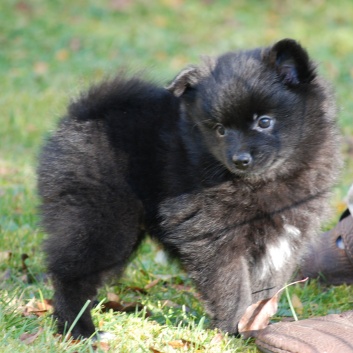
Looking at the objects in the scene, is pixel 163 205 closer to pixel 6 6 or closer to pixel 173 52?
pixel 173 52

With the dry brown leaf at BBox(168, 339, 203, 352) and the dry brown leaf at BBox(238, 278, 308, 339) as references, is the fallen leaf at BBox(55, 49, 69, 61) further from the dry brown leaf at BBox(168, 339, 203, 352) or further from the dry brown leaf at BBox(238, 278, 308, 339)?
the dry brown leaf at BBox(168, 339, 203, 352)

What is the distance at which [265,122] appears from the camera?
3328mm

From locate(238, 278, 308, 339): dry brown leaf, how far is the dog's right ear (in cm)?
108

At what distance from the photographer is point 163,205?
3514 mm

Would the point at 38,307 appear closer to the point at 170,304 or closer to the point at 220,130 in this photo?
the point at 170,304

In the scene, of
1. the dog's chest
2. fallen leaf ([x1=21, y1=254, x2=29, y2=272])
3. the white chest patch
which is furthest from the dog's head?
fallen leaf ([x1=21, y1=254, x2=29, y2=272])

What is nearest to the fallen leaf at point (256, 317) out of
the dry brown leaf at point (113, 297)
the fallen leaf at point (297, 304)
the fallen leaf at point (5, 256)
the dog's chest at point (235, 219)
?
the dog's chest at point (235, 219)

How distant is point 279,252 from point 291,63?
91 centimetres

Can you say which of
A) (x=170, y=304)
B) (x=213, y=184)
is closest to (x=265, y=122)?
(x=213, y=184)

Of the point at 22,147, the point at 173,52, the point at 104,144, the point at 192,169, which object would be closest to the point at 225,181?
the point at 192,169

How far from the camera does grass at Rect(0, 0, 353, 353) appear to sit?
332 cm

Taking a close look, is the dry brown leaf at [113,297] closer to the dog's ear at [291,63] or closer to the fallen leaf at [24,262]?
the fallen leaf at [24,262]

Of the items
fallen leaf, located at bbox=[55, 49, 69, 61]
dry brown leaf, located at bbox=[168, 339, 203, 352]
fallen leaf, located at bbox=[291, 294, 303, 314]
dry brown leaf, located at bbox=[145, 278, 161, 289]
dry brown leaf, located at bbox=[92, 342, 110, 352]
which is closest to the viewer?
dry brown leaf, located at bbox=[92, 342, 110, 352]

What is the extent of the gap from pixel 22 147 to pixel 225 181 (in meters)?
→ 3.75
